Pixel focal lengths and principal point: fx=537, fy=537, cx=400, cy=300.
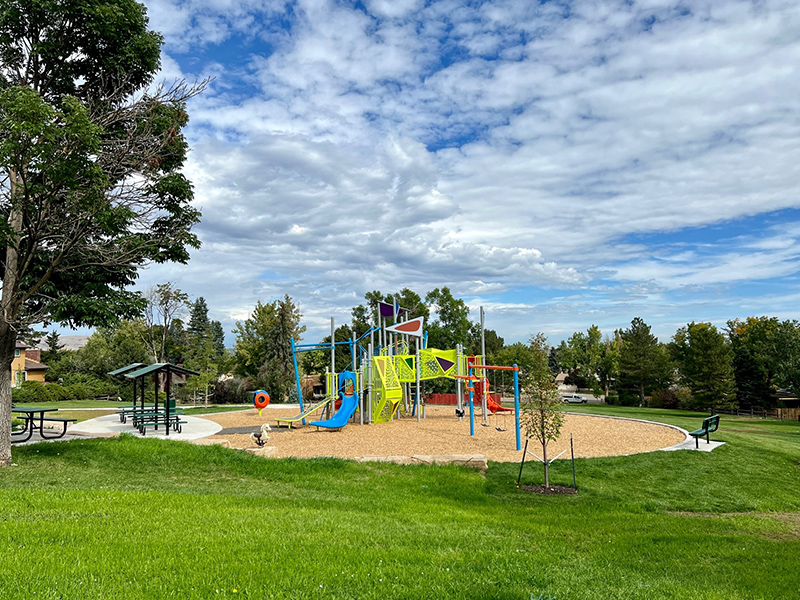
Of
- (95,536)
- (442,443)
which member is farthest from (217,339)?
(95,536)

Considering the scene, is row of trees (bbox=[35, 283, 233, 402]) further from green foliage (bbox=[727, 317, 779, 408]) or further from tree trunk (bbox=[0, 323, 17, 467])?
green foliage (bbox=[727, 317, 779, 408])

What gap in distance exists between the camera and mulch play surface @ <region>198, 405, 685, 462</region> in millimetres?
14408

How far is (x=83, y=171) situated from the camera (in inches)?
399

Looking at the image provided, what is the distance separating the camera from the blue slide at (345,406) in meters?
19.0

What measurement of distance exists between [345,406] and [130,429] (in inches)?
297

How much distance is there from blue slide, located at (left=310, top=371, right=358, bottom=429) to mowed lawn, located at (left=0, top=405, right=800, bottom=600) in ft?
23.8

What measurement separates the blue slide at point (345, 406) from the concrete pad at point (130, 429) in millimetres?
3906

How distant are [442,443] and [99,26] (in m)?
13.3

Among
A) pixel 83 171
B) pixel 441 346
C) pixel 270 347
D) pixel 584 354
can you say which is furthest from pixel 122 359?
pixel 584 354

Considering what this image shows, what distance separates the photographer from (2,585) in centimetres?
398

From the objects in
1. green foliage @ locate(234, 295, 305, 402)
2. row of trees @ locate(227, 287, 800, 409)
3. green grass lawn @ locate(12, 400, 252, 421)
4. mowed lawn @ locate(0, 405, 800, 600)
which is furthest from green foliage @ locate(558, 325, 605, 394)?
mowed lawn @ locate(0, 405, 800, 600)

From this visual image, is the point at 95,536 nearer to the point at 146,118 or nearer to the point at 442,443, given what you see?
the point at 146,118

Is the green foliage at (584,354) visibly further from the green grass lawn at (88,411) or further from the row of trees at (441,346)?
the green grass lawn at (88,411)

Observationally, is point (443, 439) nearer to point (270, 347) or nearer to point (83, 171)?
point (83, 171)
